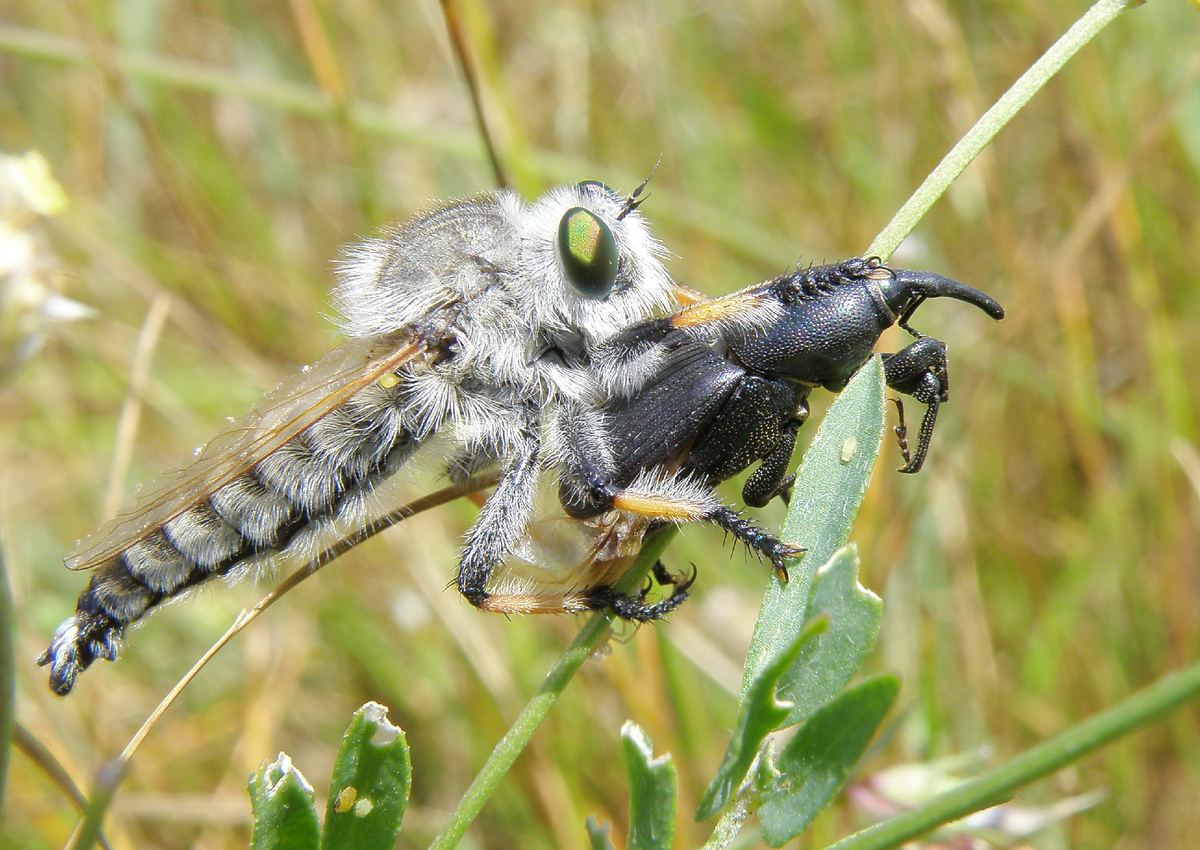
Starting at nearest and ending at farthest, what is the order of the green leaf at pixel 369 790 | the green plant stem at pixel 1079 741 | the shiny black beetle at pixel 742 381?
the green plant stem at pixel 1079 741, the green leaf at pixel 369 790, the shiny black beetle at pixel 742 381

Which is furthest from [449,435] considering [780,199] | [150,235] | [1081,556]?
[150,235]

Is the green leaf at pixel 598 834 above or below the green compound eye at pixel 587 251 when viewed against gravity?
below

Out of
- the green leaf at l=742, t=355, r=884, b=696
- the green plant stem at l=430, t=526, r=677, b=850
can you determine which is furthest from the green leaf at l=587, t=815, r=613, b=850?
the green leaf at l=742, t=355, r=884, b=696

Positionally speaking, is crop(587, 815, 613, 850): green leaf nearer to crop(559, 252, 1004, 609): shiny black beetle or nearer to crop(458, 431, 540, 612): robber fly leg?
crop(559, 252, 1004, 609): shiny black beetle

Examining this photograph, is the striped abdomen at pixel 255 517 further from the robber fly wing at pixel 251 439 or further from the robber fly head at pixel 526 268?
the robber fly head at pixel 526 268

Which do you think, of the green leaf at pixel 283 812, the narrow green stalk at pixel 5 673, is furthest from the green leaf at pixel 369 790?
the narrow green stalk at pixel 5 673

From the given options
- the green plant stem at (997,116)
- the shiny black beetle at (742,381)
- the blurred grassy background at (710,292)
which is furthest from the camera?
the blurred grassy background at (710,292)
